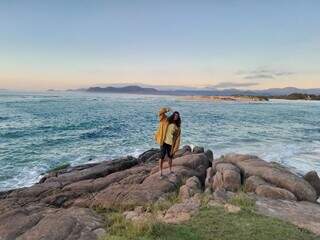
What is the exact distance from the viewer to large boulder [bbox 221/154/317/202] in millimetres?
15826

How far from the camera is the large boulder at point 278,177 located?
51.9 ft

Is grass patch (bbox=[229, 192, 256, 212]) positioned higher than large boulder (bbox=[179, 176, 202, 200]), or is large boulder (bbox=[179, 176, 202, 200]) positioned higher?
grass patch (bbox=[229, 192, 256, 212])

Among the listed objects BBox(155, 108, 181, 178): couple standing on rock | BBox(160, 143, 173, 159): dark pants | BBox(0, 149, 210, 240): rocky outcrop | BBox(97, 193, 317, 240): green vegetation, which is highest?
BBox(155, 108, 181, 178): couple standing on rock

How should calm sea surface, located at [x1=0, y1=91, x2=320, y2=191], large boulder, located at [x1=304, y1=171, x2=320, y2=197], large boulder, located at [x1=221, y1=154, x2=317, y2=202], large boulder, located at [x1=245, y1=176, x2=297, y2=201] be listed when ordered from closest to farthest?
large boulder, located at [x1=245, y1=176, x2=297, y2=201] → large boulder, located at [x1=221, y1=154, x2=317, y2=202] → large boulder, located at [x1=304, y1=171, x2=320, y2=197] → calm sea surface, located at [x1=0, y1=91, x2=320, y2=191]

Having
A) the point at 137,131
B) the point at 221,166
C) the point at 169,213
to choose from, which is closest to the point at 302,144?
the point at 137,131

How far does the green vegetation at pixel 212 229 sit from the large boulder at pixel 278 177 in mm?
4196

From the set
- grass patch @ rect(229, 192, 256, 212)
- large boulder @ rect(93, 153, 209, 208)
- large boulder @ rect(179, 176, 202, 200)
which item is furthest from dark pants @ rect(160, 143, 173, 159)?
grass patch @ rect(229, 192, 256, 212)

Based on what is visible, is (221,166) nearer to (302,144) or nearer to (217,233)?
(217,233)

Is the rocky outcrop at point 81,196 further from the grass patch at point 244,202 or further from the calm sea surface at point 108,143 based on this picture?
the calm sea surface at point 108,143

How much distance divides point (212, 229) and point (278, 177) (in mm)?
6679

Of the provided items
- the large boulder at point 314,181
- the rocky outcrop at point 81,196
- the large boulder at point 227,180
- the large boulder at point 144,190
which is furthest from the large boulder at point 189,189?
the large boulder at point 314,181

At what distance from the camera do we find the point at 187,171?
1845 centimetres

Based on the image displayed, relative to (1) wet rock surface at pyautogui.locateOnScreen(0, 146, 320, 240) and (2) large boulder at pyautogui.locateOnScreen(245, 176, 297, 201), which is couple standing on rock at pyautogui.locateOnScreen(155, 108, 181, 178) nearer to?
(1) wet rock surface at pyautogui.locateOnScreen(0, 146, 320, 240)

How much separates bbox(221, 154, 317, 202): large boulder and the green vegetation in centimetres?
420
